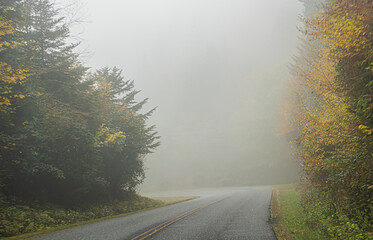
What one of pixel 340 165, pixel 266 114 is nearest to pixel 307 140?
pixel 340 165

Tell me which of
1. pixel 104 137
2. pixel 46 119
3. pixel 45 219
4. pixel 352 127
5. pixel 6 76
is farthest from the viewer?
pixel 104 137

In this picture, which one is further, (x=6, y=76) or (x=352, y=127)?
(x=6, y=76)

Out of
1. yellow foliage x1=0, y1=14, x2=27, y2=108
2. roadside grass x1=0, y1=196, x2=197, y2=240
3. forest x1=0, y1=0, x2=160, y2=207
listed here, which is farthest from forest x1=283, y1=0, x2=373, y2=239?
forest x1=0, y1=0, x2=160, y2=207

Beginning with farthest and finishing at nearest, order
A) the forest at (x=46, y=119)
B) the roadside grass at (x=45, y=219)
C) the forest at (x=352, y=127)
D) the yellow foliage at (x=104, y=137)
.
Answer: the yellow foliage at (x=104, y=137) → the forest at (x=46, y=119) → the roadside grass at (x=45, y=219) → the forest at (x=352, y=127)

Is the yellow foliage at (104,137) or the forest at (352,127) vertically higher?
the yellow foliage at (104,137)

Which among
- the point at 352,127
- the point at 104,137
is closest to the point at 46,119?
the point at 104,137

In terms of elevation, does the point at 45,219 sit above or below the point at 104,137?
below

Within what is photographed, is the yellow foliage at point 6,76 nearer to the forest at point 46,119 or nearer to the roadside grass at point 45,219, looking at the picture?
the forest at point 46,119

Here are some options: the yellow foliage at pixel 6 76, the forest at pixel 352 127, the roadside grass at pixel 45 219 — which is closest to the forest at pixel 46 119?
the yellow foliage at pixel 6 76

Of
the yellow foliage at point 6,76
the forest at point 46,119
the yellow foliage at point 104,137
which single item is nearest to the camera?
the yellow foliage at point 6,76

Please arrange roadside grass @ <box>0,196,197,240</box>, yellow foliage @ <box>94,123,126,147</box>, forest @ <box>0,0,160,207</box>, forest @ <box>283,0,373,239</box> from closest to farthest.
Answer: forest @ <box>283,0,373,239</box> → roadside grass @ <box>0,196,197,240</box> → forest @ <box>0,0,160,207</box> → yellow foliage @ <box>94,123,126,147</box>

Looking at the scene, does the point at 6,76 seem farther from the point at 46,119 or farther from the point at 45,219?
the point at 45,219

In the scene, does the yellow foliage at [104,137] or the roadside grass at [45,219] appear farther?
the yellow foliage at [104,137]

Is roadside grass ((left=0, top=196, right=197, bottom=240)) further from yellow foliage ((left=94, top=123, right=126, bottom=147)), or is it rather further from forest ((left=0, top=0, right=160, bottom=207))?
yellow foliage ((left=94, top=123, right=126, bottom=147))
